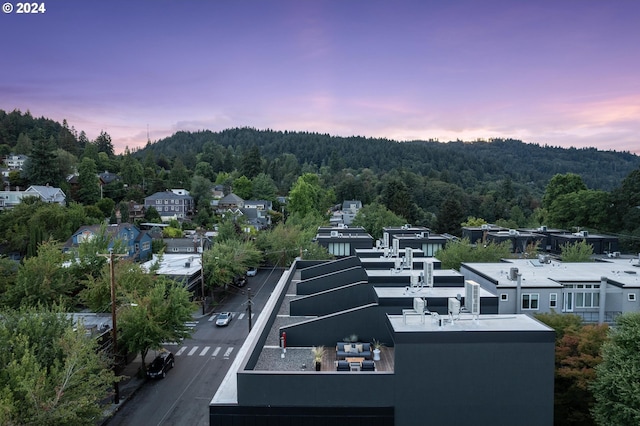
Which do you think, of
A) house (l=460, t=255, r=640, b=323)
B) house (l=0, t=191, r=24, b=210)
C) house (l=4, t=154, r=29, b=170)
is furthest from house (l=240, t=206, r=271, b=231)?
house (l=460, t=255, r=640, b=323)

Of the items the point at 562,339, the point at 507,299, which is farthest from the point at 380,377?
the point at 507,299

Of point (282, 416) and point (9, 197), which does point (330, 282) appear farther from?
point (9, 197)

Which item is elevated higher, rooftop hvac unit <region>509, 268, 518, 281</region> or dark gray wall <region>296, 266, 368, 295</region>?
rooftop hvac unit <region>509, 268, 518, 281</region>

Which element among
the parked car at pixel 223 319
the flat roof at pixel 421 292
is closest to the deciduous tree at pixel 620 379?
the flat roof at pixel 421 292

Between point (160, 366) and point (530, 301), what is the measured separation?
2242cm

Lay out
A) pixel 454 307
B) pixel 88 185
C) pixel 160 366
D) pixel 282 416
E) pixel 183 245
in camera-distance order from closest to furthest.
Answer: pixel 282 416 → pixel 454 307 → pixel 160 366 → pixel 183 245 → pixel 88 185

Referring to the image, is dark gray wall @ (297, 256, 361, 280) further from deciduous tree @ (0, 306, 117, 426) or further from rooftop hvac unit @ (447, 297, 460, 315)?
deciduous tree @ (0, 306, 117, 426)

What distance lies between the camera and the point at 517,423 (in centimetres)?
1493

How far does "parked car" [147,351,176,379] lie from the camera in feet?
84.2

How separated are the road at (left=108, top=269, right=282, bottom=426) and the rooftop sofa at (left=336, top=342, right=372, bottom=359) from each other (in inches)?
320

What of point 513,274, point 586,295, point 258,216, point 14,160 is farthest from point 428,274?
point 14,160

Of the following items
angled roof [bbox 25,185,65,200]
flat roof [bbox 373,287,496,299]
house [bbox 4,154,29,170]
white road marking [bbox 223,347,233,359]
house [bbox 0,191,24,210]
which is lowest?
white road marking [bbox 223,347,233,359]

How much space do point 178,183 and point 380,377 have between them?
98.4 meters

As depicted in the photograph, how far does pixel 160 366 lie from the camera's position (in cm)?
2600
